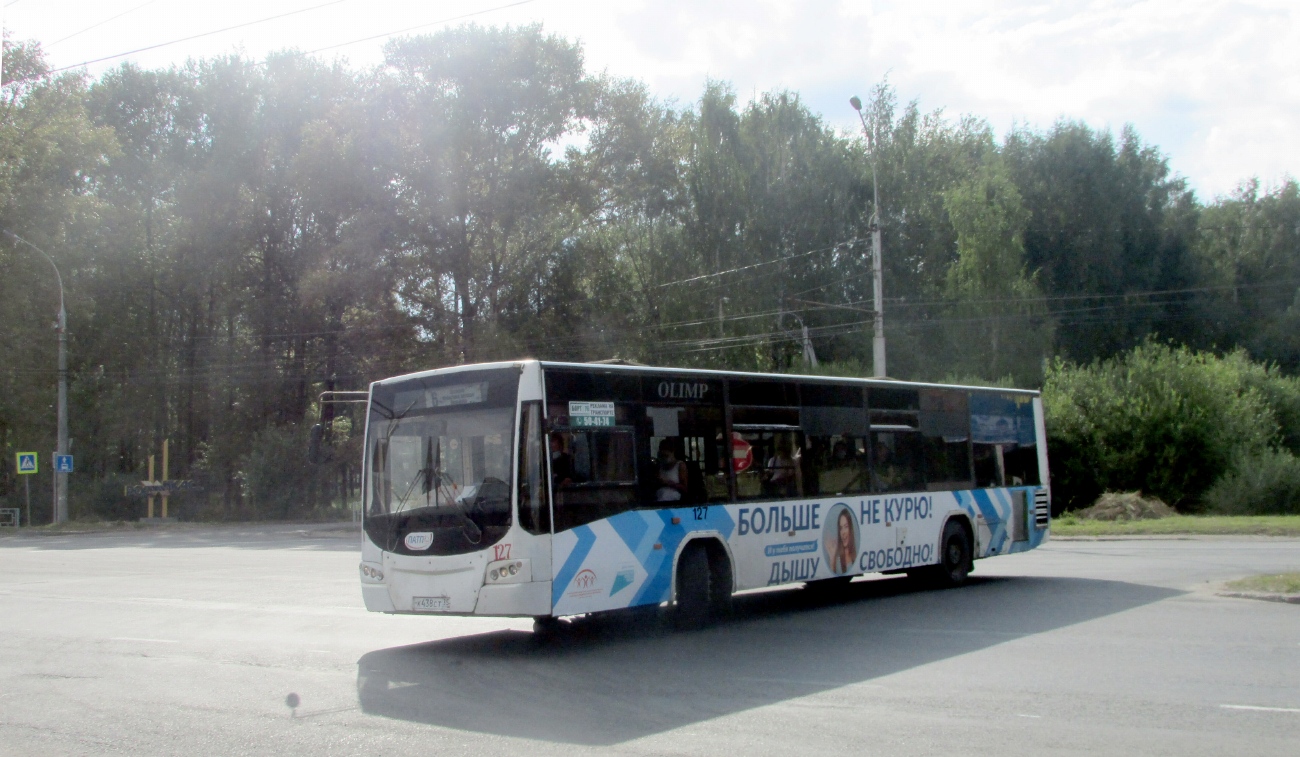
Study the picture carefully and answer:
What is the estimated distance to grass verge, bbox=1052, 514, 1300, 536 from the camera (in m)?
26.9

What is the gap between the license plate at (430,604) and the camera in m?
10.9

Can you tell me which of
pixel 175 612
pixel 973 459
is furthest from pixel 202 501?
pixel 973 459

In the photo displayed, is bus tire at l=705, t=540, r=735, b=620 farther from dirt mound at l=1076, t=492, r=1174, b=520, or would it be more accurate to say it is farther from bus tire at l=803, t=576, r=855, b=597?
dirt mound at l=1076, t=492, r=1174, b=520

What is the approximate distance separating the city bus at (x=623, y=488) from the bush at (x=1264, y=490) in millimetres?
22268

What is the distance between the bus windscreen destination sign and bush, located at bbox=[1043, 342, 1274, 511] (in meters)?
27.8

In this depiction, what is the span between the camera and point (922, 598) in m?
14.9

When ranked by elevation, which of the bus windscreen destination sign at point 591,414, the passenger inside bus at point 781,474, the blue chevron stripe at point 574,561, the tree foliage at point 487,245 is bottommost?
the blue chevron stripe at point 574,561

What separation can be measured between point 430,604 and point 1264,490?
29.9 meters

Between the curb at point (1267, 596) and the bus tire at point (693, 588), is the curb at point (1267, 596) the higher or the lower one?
the lower one

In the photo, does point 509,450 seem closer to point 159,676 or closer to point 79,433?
point 159,676

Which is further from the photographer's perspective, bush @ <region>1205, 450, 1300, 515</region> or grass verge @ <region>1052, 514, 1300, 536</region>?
bush @ <region>1205, 450, 1300, 515</region>

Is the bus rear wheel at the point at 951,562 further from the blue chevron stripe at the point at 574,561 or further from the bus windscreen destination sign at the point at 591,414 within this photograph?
the blue chevron stripe at the point at 574,561

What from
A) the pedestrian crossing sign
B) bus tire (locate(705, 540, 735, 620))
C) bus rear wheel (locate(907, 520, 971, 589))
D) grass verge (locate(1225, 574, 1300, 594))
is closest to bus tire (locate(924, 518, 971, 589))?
bus rear wheel (locate(907, 520, 971, 589))

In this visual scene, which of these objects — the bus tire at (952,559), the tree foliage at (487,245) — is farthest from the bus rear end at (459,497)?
the tree foliage at (487,245)
